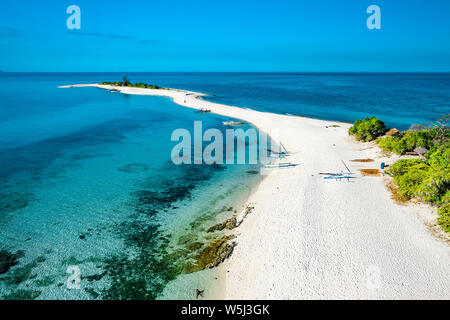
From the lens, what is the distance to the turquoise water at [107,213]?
16312 mm

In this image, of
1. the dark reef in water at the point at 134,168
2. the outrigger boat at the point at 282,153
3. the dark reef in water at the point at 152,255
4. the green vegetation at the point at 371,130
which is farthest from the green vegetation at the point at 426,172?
the dark reef in water at the point at 134,168

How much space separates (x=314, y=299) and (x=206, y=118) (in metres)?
59.2

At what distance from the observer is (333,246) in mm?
18062

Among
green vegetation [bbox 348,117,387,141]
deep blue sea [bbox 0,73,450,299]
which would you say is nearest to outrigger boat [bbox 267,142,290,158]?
deep blue sea [bbox 0,73,450,299]

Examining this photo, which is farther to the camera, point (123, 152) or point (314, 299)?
point (123, 152)

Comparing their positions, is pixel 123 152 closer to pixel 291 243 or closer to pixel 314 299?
pixel 291 243

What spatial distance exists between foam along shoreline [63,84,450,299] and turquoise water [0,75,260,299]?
293cm

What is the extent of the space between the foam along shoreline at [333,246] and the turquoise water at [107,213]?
2.93 meters

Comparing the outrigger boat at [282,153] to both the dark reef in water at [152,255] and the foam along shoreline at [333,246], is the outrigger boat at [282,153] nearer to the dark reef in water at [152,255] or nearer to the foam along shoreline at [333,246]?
the foam along shoreline at [333,246]

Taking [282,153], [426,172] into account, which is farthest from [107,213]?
[426,172]

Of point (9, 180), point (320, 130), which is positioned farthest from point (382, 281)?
point (320, 130)

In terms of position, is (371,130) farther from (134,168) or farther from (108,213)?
(108,213)

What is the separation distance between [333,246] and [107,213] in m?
19.3
